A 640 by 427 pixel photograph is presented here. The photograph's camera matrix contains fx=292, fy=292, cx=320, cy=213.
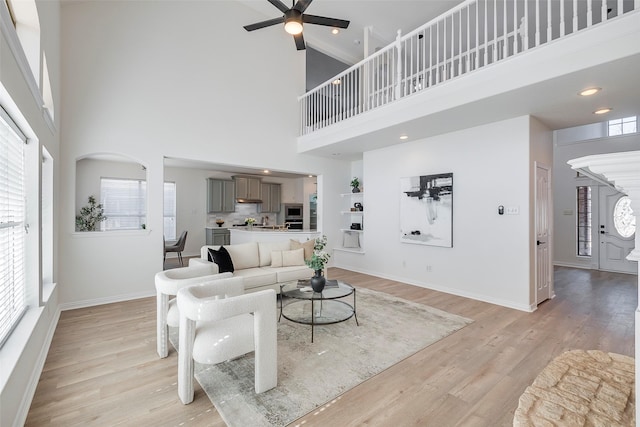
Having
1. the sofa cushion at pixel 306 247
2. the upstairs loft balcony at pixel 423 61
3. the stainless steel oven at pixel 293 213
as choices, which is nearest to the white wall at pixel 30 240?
the sofa cushion at pixel 306 247

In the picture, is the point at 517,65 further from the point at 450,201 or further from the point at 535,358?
the point at 535,358

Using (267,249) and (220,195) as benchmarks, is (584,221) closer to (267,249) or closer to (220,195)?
(267,249)

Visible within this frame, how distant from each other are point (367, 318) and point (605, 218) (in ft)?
22.5

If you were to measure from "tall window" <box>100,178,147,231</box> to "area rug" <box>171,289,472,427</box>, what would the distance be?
569 centimetres

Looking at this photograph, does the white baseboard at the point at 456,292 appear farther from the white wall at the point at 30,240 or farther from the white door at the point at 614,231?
the white wall at the point at 30,240

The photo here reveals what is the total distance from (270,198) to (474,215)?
6.56 meters

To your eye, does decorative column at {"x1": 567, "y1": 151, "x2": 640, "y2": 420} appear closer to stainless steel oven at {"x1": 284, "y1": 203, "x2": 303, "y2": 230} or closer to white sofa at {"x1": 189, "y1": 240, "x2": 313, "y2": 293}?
white sofa at {"x1": 189, "y1": 240, "x2": 313, "y2": 293}

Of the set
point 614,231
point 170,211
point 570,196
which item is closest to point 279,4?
point 170,211

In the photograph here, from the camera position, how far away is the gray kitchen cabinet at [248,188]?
352 inches

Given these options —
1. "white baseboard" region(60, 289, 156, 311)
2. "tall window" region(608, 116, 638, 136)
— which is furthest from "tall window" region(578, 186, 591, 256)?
"white baseboard" region(60, 289, 156, 311)

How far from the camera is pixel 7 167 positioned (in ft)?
6.45

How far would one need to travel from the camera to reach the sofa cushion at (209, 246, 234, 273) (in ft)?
13.1

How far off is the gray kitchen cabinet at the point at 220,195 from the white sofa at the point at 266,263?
4.35 meters

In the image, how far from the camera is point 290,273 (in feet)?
14.4
